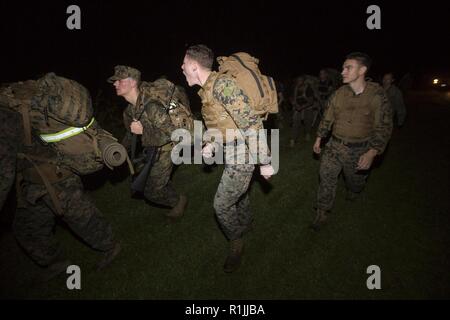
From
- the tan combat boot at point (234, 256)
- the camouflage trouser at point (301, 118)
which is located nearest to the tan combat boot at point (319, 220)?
the tan combat boot at point (234, 256)

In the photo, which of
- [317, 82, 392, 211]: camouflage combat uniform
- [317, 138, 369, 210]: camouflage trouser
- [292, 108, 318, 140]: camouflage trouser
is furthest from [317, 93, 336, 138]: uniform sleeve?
→ [292, 108, 318, 140]: camouflage trouser

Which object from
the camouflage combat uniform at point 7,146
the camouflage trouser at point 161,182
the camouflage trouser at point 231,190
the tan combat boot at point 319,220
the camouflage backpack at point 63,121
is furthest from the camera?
the tan combat boot at point 319,220

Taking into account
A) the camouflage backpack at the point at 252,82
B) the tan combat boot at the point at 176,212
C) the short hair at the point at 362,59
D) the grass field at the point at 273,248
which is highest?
the short hair at the point at 362,59

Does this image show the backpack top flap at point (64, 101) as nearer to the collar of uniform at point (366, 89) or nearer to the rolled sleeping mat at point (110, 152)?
the rolled sleeping mat at point (110, 152)

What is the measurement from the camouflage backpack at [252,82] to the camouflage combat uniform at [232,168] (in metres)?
0.11

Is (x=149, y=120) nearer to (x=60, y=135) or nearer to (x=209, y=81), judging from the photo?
(x=60, y=135)

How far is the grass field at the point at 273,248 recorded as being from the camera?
10.0ft

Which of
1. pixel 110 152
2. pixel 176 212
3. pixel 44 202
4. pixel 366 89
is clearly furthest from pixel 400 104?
pixel 44 202

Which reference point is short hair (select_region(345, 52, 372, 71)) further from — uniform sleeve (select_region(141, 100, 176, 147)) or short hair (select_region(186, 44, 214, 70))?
uniform sleeve (select_region(141, 100, 176, 147))

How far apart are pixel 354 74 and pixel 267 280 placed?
112 inches

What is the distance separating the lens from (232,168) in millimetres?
2812
